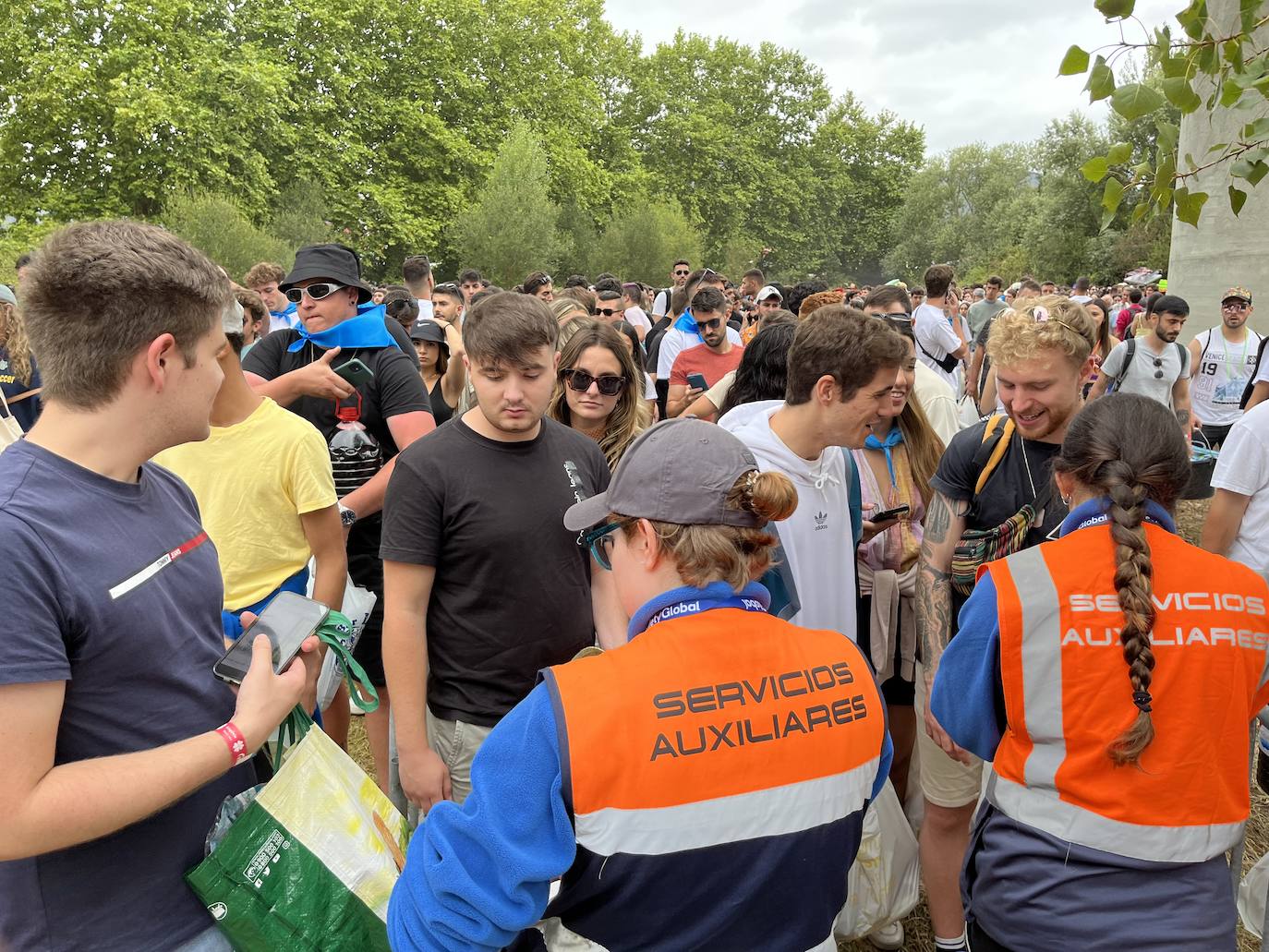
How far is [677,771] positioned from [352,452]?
9.85 ft

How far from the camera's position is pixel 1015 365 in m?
2.91

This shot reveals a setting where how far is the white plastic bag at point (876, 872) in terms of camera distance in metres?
2.84

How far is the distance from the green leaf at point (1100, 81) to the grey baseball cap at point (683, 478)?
1.23m

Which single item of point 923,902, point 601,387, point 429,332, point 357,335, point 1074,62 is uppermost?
point 1074,62

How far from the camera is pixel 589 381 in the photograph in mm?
4016

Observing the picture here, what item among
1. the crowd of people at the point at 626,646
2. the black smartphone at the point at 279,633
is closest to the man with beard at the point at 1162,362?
the crowd of people at the point at 626,646

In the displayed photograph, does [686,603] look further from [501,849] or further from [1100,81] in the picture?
[1100,81]

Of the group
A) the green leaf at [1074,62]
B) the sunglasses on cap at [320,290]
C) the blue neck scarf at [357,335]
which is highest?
the green leaf at [1074,62]

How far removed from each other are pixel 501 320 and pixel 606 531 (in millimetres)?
1241

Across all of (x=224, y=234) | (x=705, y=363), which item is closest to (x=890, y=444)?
(x=705, y=363)

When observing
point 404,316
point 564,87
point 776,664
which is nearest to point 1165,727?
point 776,664

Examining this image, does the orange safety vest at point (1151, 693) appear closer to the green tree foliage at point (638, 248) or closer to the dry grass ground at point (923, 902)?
the dry grass ground at point (923, 902)

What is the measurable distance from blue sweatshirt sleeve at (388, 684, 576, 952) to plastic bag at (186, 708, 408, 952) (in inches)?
15.9

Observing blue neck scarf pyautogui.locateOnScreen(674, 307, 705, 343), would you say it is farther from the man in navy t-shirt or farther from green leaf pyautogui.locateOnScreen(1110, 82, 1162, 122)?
the man in navy t-shirt
